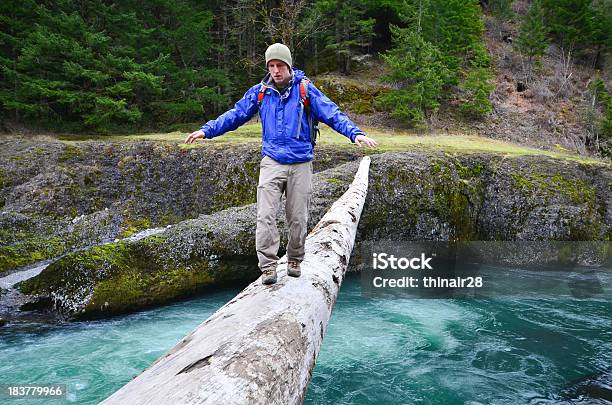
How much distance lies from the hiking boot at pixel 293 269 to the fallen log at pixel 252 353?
0.07m

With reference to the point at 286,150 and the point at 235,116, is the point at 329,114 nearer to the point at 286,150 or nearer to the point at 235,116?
the point at 286,150

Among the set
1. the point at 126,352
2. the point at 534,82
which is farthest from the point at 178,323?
the point at 534,82

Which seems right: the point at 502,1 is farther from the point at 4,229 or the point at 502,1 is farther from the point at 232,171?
the point at 4,229

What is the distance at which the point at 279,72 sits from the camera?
3.79 meters

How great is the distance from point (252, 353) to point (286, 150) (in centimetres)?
206

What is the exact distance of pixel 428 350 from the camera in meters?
6.21

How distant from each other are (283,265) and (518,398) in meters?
3.38

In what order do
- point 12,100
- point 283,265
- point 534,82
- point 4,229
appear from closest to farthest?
point 283,265, point 4,229, point 12,100, point 534,82

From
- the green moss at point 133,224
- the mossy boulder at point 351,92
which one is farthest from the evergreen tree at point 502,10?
the green moss at point 133,224

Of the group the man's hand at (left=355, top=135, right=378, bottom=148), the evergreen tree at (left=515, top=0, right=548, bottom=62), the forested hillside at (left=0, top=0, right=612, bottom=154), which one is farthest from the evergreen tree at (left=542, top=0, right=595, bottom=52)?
the man's hand at (left=355, top=135, right=378, bottom=148)

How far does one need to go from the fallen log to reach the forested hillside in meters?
17.2

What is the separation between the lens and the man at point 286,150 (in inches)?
150

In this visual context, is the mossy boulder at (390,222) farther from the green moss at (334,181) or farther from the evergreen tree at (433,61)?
the evergreen tree at (433,61)

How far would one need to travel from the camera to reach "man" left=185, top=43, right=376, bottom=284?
382 cm
